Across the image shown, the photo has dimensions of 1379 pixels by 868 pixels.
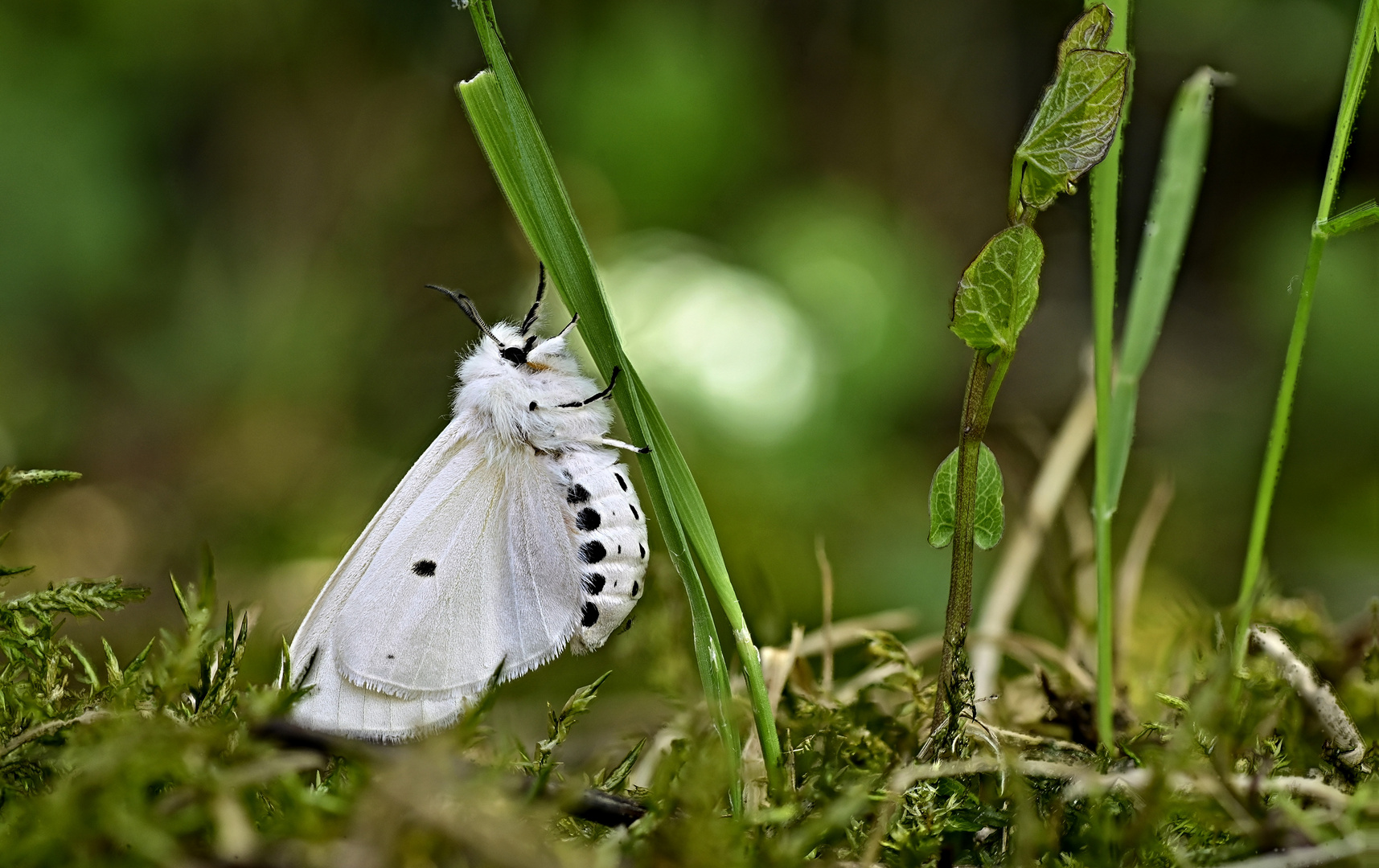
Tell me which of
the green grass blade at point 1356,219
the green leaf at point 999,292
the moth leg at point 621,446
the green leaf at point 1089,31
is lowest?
the moth leg at point 621,446

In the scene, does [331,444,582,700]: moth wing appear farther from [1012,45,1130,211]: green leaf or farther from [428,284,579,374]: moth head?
[1012,45,1130,211]: green leaf

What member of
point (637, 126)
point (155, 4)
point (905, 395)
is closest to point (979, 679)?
point (905, 395)

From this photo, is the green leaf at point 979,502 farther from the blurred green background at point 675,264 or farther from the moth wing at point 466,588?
the blurred green background at point 675,264

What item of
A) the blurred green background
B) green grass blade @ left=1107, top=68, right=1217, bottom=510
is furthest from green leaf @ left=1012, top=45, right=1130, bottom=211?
the blurred green background

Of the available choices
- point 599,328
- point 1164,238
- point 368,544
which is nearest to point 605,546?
point 368,544

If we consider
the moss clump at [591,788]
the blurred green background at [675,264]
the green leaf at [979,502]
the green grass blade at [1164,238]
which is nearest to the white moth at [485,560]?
the moss clump at [591,788]
